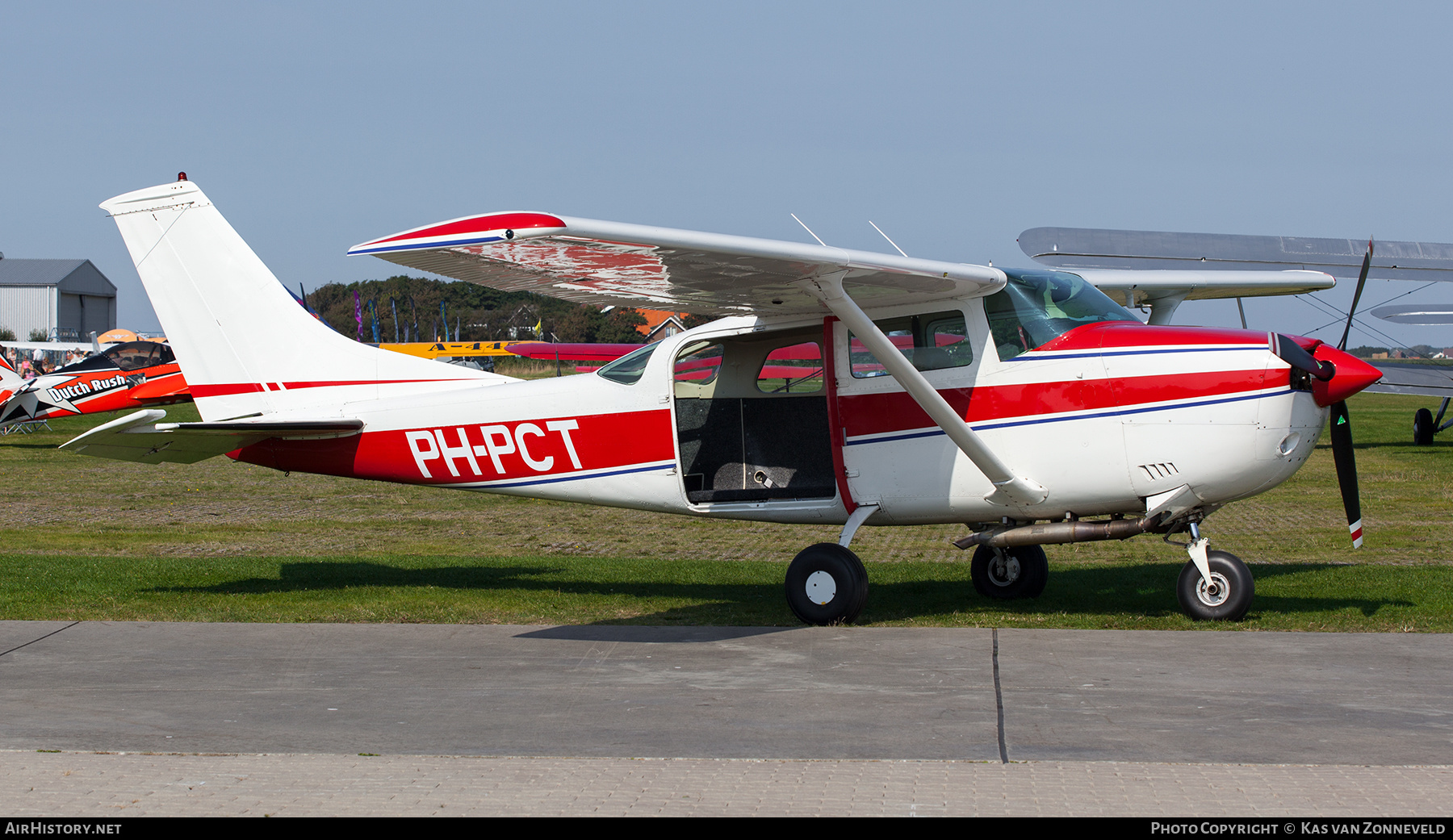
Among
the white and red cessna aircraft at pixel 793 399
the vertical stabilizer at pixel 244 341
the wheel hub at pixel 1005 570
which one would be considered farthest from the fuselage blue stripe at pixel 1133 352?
the vertical stabilizer at pixel 244 341

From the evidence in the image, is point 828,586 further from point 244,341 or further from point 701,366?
point 244,341

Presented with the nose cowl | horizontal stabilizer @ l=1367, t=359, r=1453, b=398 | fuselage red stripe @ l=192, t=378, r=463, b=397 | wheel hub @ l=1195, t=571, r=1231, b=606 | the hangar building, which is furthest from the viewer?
the hangar building

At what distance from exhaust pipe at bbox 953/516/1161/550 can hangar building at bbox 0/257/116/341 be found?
11515 centimetres

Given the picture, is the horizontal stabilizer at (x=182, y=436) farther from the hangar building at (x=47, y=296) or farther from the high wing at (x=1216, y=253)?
the hangar building at (x=47, y=296)

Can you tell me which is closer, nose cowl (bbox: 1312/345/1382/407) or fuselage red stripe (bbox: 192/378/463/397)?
nose cowl (bbox: 1312/345/1382/407)

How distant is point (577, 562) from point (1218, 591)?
5.80 meters

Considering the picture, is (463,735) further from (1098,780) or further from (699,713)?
(1098,780)

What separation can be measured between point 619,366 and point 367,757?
436 centimetres

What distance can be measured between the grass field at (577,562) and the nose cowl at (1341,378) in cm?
148

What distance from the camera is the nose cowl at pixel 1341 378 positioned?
7.19 m

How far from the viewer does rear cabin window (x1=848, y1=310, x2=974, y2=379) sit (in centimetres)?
793

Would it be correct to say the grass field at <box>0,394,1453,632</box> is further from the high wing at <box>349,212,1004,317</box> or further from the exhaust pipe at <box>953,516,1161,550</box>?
the high wing at <box>349,212,1004,317</box>

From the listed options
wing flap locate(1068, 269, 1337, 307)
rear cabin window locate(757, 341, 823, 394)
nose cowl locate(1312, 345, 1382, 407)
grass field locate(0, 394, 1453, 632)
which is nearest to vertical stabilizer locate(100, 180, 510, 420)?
grass field locate(0, 394, 1453, 632)
